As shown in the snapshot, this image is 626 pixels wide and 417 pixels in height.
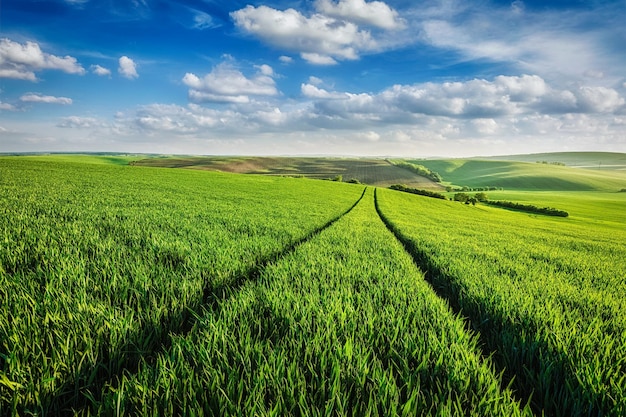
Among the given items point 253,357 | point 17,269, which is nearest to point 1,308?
point 17,269

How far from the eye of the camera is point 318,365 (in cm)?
206

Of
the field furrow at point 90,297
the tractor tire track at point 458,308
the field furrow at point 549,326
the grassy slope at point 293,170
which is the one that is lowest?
the tractor tire track at point 458,308

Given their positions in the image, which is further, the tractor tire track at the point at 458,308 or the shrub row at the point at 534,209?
the shrub row at the point at 534,209

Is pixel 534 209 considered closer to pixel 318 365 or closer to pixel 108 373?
pixel 318 365

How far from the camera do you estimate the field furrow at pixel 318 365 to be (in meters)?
1.65

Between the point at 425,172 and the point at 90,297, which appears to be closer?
the point at 90,297

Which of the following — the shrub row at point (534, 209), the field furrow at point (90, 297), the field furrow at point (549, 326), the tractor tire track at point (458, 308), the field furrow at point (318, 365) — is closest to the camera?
the field furrow at point (318, 365)

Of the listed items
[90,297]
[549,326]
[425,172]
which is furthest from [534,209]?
[425,172]

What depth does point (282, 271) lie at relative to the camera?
4.29 meters

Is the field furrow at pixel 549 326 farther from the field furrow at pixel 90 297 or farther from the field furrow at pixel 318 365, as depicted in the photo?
the field furrow at pixel 90 297

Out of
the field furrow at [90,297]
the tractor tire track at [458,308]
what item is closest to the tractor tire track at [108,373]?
the field furrow at [90,297]

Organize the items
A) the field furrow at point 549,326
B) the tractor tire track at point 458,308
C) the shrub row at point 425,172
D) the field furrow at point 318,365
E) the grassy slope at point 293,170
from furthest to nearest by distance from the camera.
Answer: the shrub row at point 425,172
the grassy slope at point 293,170
the tractor tire track at point 458,308
the field furrow at point 549,326
the field furrow at point 318,365

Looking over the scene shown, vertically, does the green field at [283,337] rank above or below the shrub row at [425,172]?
below

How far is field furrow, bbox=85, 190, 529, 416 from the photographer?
64.8 inches
